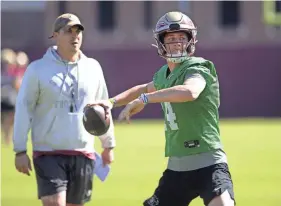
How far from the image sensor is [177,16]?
679 cm

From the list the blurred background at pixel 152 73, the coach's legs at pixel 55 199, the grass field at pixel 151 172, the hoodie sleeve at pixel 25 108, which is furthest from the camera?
the blurred background at pixel 152 73

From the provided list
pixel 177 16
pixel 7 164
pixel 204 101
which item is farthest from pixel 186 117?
pixel 7 164

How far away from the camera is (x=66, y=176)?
798 centimetres

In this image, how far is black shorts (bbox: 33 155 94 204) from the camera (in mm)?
7828

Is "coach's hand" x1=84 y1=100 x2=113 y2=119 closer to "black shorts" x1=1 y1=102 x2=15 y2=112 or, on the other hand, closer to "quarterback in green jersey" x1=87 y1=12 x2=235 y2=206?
"quarterback in green jersey" x1=87 y1=12 x2=235 y2=206

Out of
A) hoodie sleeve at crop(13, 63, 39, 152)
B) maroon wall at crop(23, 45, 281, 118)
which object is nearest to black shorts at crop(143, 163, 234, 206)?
hoodie sleeve at crop(13, 63, 39, 152)

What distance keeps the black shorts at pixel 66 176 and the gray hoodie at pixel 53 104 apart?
0.10 meters

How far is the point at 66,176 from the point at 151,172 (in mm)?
6884

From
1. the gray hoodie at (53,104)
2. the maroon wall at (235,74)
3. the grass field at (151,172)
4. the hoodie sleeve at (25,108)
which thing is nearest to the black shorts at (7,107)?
the grass field at (151,172)

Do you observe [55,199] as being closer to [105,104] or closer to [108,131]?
[108,131]

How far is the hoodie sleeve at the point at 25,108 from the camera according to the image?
A: 310 inches

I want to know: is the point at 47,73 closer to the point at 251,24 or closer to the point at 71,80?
the point at 71,80

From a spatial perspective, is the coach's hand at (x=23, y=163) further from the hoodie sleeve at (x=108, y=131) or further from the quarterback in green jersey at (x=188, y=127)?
the quarterback in green jersey at (x=188, y=127)

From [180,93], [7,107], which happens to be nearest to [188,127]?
[180,93]
